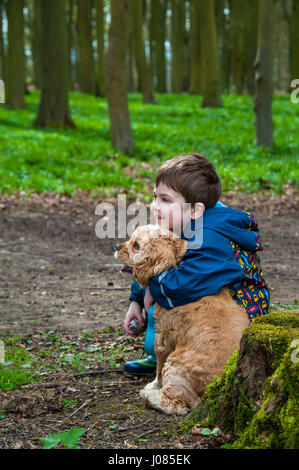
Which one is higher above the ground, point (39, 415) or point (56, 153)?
point (56, 153)

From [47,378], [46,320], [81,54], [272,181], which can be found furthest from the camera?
[81,54]

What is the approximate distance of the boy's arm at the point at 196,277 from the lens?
297cm

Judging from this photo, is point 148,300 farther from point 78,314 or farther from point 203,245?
point 78,314

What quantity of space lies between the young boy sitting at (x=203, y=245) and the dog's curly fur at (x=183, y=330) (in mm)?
57

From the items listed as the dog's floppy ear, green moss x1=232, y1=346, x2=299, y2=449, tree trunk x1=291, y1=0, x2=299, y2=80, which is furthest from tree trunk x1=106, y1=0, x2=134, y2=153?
green moss x1=232, y1=346, x2=299, y2=449

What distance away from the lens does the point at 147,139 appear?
51.5 feet

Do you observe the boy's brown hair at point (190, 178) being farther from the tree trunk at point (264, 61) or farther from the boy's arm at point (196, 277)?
the tree trunk at point (264, 61)

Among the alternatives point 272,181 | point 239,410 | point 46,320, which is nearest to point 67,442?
point 239,410

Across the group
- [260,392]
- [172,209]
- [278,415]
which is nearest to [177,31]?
[172,209]

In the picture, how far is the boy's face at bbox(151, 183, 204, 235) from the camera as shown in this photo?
10.5 ft

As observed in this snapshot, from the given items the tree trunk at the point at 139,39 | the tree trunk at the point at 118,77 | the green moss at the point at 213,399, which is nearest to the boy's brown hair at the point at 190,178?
the green moss at the point at 213,399

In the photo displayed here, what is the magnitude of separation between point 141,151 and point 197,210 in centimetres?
1109
